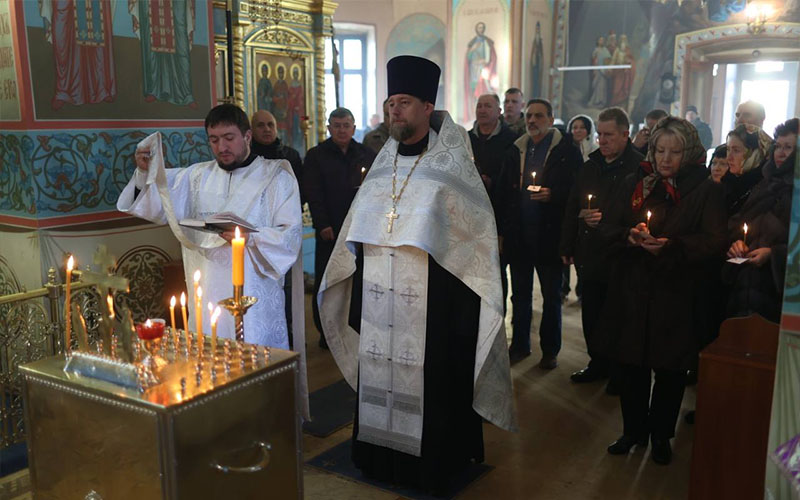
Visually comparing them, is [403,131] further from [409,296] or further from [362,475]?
[362,475]

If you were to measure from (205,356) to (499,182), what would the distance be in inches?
122

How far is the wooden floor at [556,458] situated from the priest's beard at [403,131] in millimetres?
1535

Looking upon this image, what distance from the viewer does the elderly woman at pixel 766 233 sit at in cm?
338

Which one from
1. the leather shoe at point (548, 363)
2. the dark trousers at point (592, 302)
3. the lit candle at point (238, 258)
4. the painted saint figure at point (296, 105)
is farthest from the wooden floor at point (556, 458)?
the painted saint figure at point (296, 105)

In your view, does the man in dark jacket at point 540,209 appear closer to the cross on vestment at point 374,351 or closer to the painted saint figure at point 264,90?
the cross on vestment at point 374,351

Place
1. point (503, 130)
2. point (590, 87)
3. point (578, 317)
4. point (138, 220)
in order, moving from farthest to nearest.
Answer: point (590, 87) < point (578, 317) < point (503, 130) < point (138, 220)

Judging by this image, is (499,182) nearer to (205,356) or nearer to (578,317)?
(578,317)

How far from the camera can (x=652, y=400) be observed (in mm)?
3516

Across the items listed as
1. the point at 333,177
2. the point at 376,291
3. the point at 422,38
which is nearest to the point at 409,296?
the point at 376,291

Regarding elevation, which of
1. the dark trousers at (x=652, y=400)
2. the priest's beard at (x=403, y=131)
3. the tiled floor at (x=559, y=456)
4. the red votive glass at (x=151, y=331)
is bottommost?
the tiled floor at (x=559, y=456)

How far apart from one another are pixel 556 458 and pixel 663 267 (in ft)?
3.46

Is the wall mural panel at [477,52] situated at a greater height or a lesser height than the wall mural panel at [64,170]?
greater

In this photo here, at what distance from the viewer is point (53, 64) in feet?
12.1

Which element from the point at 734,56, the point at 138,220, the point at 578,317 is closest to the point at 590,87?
the point at 734,56
